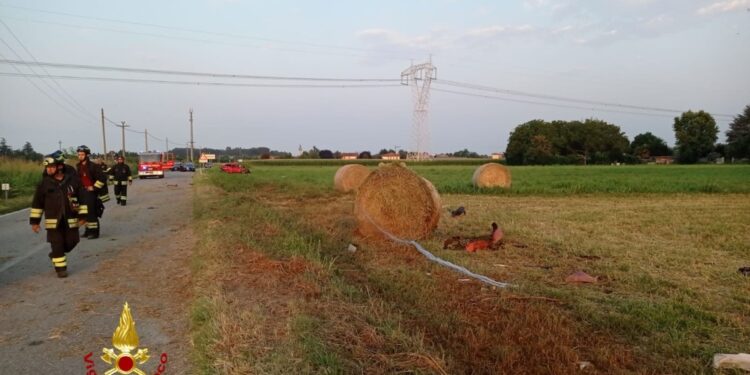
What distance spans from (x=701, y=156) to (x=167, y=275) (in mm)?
110485

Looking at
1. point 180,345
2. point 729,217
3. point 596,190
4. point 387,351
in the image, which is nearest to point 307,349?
point 387,351

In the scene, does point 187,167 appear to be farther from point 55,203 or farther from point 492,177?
point 55,203

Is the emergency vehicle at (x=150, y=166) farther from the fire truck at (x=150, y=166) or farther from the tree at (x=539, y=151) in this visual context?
the tree at (x=539, y=151)

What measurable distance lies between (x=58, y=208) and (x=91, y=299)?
7.00 ft

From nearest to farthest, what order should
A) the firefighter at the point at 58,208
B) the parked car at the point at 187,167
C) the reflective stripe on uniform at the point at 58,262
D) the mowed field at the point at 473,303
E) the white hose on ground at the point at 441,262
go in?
1. the mowed field at the point at 473,303
2. the white hose on ground at the point at 441,262
3. the reflective stripe on uniform at the point at 58,262
4. the firefighter at the point at 58,208
5. the parked car at the point at 187,167

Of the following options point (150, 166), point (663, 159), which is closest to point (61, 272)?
point (150, 166)

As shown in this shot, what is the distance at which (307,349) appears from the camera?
Result: 404 centimetres

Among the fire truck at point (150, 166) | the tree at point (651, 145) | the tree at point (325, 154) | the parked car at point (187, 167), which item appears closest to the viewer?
the fire truck at point (150, 166)

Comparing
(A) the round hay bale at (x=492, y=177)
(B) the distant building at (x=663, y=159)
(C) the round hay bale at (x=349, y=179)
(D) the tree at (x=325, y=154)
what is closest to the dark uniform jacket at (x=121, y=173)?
(C) the round hay bale at (x=349, y=179)

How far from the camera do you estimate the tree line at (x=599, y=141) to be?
301 feet

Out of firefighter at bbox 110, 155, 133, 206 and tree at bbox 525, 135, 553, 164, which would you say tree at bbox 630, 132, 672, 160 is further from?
firefighter at bbox 110, 155, 133, 206

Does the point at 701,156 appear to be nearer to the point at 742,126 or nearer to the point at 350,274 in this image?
the point at 742,126

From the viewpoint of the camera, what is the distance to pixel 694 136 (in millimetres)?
100312

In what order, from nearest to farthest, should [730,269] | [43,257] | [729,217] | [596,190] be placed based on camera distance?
[730,269] < [43,257] < [729,217] < [596,190]
